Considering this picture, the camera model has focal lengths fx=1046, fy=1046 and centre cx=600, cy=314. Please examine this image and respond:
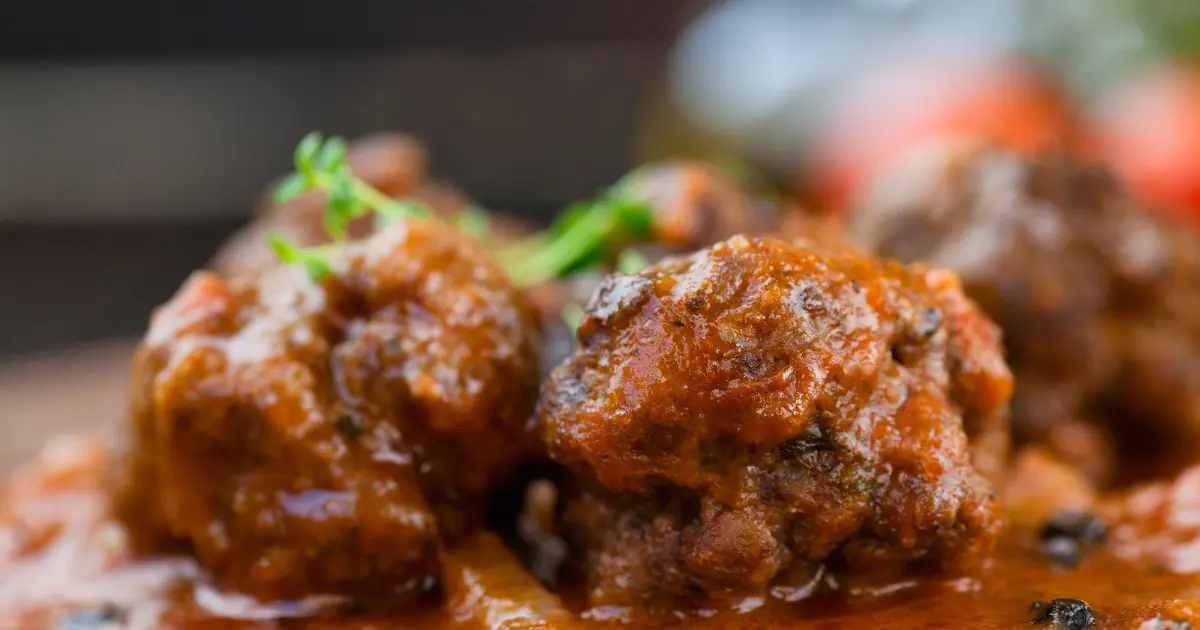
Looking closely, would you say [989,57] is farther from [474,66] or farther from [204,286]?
[204,286]

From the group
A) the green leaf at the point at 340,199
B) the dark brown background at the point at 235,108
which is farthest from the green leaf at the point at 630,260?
the dark brown background at the point at 235,108

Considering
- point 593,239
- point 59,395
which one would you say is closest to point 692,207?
point 593,239

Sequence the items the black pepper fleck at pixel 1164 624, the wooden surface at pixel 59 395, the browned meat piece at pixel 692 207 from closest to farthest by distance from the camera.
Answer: the black pepper fleck at pixel 1164 624
the browned meat piece at pixel 692 207
the wooden surface at pixel 59 395

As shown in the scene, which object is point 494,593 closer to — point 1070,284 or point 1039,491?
point 1039,491

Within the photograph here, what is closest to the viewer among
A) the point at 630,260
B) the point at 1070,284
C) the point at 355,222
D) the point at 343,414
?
the point at 343,414

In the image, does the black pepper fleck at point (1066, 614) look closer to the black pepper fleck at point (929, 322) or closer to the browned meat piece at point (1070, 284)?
the black pepper fleck at point (929, 322)

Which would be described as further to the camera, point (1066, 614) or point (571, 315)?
point (571, 315)
